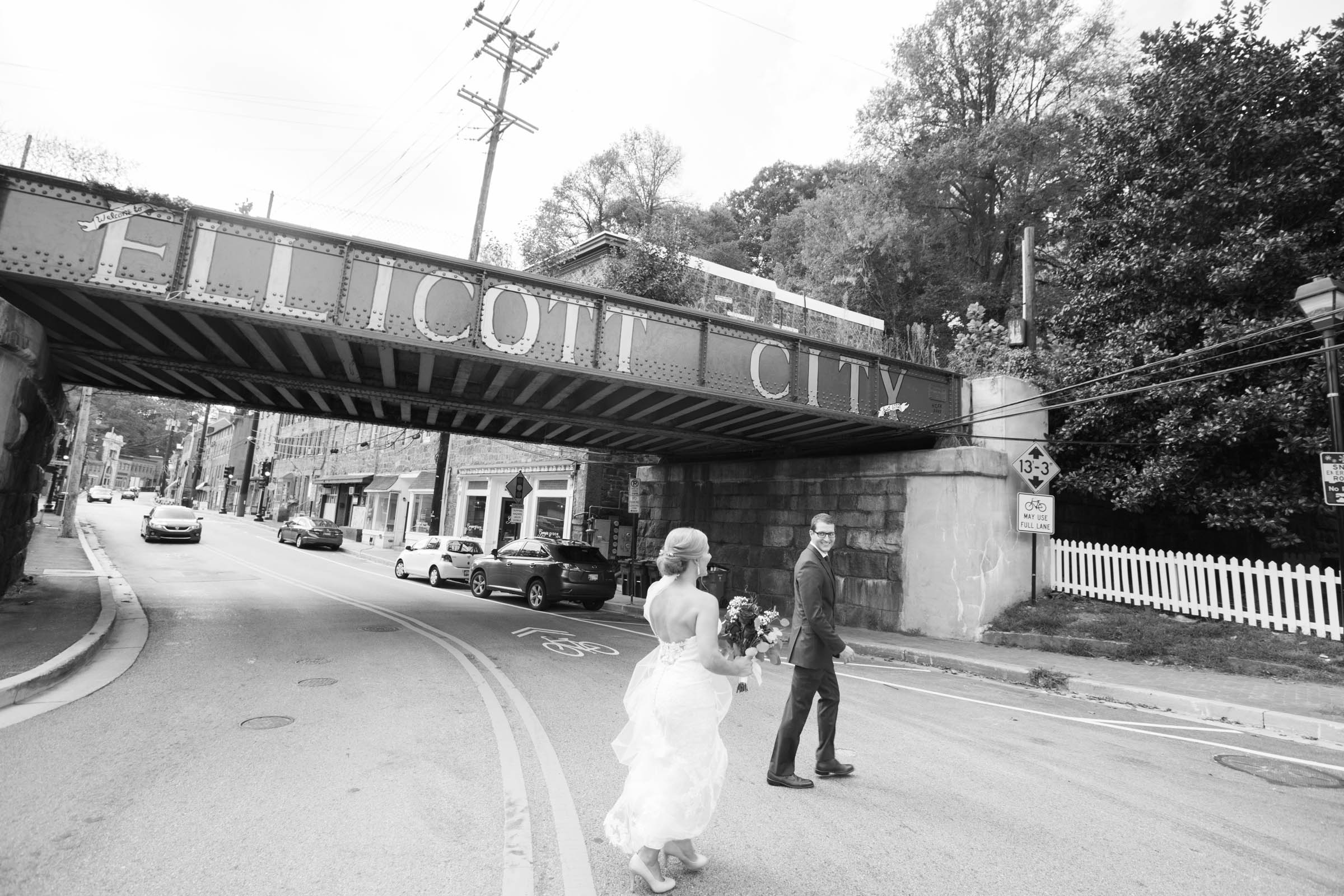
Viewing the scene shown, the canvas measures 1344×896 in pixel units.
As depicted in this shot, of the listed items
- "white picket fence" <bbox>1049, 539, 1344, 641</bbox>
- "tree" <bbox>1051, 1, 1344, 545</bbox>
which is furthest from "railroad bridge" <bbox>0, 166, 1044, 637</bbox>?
"tree" <bbox>1051, 1, 1344, 545</bbox>

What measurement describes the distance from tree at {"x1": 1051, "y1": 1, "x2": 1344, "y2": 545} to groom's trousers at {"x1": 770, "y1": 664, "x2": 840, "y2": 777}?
10401 millimetres

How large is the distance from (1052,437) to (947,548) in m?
3.82

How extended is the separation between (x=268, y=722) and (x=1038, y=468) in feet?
41.9

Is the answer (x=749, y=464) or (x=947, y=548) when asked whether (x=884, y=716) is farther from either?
(x=749, y=464)

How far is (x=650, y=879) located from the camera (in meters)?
3.11

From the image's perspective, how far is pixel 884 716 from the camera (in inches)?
272

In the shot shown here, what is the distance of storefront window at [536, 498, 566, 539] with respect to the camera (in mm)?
24703

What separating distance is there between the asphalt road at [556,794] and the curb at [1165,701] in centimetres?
41

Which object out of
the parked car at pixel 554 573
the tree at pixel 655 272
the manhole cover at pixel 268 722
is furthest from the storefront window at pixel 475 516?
the manhole cover at pixel 268 722

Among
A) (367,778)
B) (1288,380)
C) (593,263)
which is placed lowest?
→ (367,778)

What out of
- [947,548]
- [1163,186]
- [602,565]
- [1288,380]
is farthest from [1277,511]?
[602,565]

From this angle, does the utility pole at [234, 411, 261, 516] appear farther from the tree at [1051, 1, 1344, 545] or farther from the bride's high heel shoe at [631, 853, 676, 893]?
the bride's high heel shoe at [631, 853, 676, 893]


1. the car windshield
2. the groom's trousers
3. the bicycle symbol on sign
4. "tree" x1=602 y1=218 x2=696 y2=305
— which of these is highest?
"tree" x1=602 y1=218 x2=696 y2=305

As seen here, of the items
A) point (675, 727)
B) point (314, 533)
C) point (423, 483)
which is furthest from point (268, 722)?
point (314, 533)
